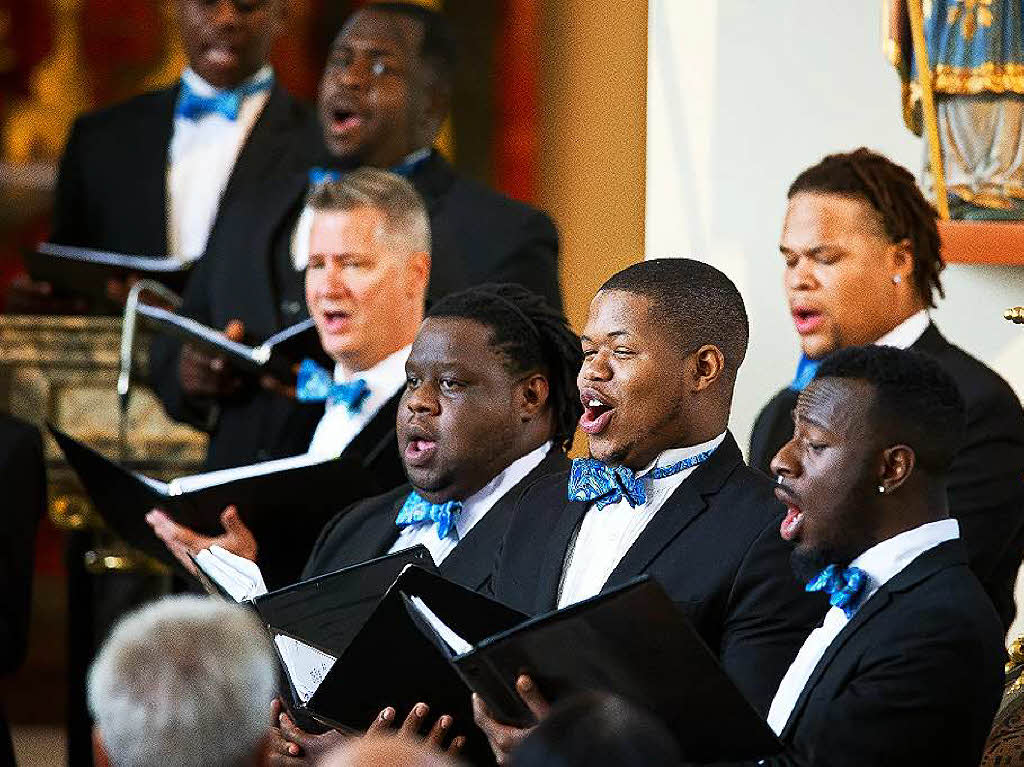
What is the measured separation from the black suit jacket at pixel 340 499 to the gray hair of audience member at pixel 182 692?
2.00m

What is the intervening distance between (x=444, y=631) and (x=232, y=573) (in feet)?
2.96

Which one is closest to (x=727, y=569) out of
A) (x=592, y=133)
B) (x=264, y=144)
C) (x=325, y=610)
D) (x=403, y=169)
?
(x=325, y=610)

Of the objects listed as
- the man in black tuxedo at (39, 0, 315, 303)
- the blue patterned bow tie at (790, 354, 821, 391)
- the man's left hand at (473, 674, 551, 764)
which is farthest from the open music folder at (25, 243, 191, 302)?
the man's left hand at (473, 674, 551, 764)

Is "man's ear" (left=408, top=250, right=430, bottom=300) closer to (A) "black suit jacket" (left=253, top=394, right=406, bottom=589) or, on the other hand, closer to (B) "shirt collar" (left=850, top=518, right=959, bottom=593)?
(A) "black suit jacket" (left=253, top=394, right=406, bottom=589)

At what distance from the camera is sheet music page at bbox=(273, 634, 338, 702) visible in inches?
152

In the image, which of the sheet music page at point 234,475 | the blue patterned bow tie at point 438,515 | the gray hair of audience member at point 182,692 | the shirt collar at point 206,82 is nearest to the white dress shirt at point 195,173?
the shirt collar at point 206,82

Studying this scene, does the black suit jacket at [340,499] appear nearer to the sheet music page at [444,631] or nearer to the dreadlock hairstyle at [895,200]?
the dreadlock hairstyle at [895,200]

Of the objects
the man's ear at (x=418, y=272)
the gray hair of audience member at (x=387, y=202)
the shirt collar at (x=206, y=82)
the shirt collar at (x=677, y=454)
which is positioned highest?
the shirt collar at (x=206, y=82)

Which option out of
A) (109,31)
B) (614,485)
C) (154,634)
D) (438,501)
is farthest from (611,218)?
(154,634)

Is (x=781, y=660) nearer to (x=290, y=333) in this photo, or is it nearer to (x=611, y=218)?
(x=290, y=333)

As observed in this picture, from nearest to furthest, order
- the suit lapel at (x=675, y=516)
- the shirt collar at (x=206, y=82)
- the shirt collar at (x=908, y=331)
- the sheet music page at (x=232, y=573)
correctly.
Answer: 1. the suit lapel at (x=675, y=516)
2. the sheet music page at (x=232, y=573)
3. the shirt collar at (x=908, y=331)
4. the shirt collar at (x=206, y=82)

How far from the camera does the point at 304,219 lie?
5918 millimetres

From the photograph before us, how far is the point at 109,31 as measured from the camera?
872 cm

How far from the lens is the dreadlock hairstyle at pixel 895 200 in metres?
4.64
